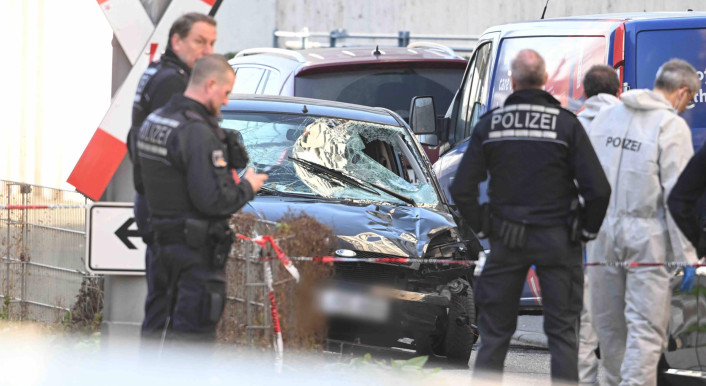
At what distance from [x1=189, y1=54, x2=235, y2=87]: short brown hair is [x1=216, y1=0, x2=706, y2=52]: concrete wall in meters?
22.1

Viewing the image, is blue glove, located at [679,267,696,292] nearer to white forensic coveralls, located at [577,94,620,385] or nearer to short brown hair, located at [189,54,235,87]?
white forensic coveralls, located at [577,94,620,385]

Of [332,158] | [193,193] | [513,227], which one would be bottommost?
[513,227]

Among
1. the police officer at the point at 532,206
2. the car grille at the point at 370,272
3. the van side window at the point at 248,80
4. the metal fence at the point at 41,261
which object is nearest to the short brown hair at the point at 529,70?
the police officer at the point at 532,206

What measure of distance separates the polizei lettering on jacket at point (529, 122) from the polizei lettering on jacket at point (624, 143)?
865 millimetres

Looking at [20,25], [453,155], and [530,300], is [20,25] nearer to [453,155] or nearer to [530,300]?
[453,155]

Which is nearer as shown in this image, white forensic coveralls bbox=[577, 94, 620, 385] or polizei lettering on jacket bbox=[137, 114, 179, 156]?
polizei lettering on jacket bbox=[137, 114, 179, 156]

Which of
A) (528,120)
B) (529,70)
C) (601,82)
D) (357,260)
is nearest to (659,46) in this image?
(601,82)

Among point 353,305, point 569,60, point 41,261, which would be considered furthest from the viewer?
point 569,60

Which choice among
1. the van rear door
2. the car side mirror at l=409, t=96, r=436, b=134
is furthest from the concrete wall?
the van rear door

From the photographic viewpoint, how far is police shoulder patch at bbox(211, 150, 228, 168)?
5094 mm

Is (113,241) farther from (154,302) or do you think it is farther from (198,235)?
(198,235)

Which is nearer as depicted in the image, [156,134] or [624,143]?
[156,134]

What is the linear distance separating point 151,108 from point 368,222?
7.12 ft

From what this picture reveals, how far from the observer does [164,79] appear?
5.55 metres
